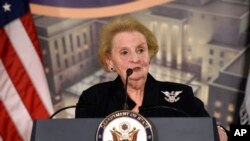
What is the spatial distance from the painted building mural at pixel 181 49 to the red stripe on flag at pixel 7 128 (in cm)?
57

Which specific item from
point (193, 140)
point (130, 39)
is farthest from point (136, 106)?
point (193, 140)

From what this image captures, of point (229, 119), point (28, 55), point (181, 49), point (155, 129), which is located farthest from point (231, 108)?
point (155, 129)

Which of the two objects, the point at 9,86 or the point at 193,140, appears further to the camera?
the point at 9,86

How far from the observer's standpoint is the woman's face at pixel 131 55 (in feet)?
4.41

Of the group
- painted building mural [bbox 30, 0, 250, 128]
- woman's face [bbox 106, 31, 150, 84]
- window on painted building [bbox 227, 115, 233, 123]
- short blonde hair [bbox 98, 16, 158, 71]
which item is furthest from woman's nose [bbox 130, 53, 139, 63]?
window on painted building [bbox 227, 115, 233, 123]

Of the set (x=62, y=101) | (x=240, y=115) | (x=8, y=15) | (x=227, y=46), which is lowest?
(x=240, y=115)

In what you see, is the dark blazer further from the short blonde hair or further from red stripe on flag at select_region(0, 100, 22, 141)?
red stripe on flag at select_region(0, 100, 22, 141)

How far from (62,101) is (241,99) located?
138 centimetres

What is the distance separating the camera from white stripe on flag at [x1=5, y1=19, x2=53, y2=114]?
2.30 meters

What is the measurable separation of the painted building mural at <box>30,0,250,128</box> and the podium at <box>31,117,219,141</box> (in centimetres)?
176

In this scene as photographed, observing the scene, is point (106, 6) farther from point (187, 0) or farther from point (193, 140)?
point (193, 140)

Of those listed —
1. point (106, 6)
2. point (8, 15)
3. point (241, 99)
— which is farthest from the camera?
point (241, 99)

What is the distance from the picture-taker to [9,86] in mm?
2305

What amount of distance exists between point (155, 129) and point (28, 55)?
5.13ft
